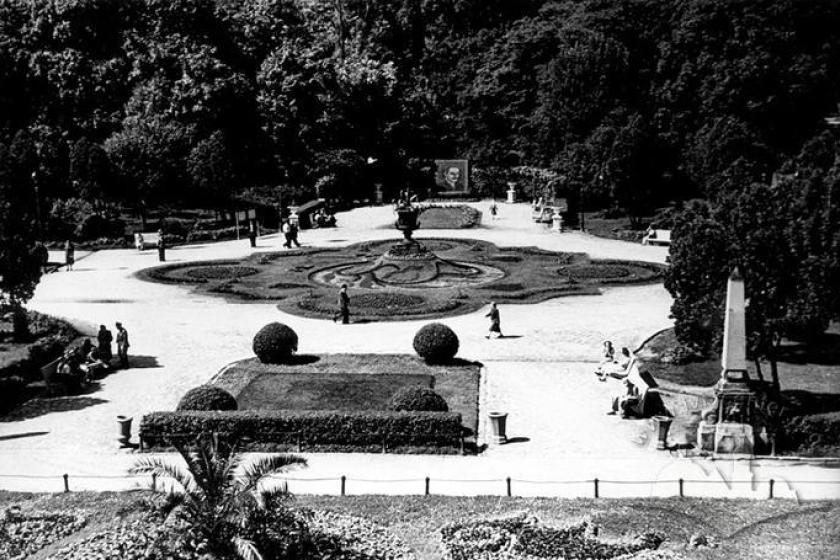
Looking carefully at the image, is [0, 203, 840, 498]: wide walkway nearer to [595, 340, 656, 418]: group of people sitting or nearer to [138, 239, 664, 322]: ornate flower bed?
[595, 340, 656, 418]: group of people sitting

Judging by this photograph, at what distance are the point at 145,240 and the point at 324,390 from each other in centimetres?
3441

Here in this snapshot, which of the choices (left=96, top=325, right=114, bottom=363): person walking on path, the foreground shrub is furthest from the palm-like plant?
(left=96, top=325, right=114, bottom=363): person walking on path

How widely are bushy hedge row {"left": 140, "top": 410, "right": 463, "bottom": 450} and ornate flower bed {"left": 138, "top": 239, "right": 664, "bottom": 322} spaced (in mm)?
13817

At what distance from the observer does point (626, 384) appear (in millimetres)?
25688

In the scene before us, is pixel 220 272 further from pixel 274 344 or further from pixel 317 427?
pixel 317 427

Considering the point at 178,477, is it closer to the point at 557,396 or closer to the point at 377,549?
the point at 377,549

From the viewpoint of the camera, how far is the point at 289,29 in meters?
81.1

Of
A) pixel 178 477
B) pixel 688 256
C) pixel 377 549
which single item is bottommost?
pixel 377 549

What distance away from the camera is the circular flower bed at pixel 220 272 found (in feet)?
150

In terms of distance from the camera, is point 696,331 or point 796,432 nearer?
point 796,432

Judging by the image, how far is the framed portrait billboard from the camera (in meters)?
89.4

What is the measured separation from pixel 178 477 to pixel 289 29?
228 feet

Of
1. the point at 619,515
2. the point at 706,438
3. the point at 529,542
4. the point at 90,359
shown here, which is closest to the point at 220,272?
the point at 90,359

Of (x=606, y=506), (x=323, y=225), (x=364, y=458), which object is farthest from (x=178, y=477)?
(x=323, y=225)
